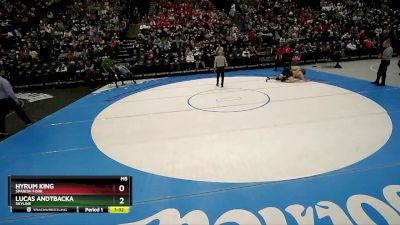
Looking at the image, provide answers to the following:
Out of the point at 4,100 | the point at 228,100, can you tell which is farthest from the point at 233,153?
the point at 4,100

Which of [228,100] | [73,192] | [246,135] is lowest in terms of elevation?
[246,135]

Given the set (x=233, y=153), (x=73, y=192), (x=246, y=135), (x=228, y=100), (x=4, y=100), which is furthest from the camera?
(x=228, y=100)

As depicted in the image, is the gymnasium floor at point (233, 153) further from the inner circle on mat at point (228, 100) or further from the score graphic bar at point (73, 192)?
the score graphic bar at point (73, 192)

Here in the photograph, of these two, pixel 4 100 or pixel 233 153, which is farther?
pixel 4 100

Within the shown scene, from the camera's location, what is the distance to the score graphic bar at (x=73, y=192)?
294cm

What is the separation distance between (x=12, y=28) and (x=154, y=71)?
8.25m

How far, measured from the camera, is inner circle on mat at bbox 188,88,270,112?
8.69m

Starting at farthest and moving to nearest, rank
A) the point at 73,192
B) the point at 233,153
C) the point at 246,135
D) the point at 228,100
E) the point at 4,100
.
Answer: the point at 228,100 < the point at 4,100 < the point at 246,135 < the point at 233,153 < the point at 73,192

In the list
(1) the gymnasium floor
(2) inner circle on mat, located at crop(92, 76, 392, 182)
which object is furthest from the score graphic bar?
(2) inner circle on mat, located at crop(92, 76, 392, 182)

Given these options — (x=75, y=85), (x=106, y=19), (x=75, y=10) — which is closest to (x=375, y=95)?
(x=75, y=85)

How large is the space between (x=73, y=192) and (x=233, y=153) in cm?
338

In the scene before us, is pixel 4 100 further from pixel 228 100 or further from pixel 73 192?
pixel 228 100

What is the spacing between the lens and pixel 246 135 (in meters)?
6.65

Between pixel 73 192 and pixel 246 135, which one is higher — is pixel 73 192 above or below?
above
